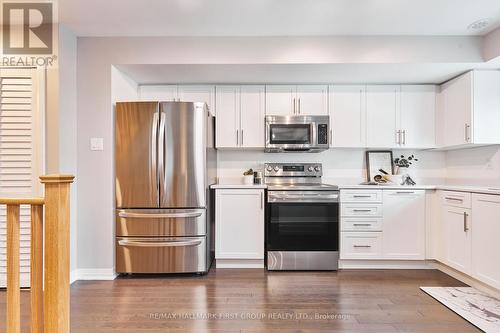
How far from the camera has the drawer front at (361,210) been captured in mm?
3312

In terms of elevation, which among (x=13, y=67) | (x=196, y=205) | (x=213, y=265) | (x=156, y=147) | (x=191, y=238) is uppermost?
(x=13, y=67)

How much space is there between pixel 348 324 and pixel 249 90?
103 inches

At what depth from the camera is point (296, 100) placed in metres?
3.60

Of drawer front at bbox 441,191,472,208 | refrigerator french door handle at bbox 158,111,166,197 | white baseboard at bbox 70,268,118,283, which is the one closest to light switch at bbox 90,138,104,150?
refrigerator french door handle at bbox 158,111,166,197

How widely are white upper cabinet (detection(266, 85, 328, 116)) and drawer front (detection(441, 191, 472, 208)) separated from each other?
5.11ft

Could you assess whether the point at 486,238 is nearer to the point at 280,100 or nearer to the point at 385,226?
the point at 385,226

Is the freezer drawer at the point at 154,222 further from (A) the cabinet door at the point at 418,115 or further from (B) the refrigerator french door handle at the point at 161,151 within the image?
(A) the cabinet door at the point at 418,115

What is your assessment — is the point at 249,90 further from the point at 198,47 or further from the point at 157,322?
the point at 157,322

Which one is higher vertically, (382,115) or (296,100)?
(296,100)

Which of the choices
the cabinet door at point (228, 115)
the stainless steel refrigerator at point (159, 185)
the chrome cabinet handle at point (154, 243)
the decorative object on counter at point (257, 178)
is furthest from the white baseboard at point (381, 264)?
the cabinet door at point (228, 115)

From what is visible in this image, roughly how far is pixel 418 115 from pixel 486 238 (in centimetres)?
160

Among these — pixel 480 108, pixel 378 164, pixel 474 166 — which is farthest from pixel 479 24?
pixel 378 164

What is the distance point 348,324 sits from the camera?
2.11 meters

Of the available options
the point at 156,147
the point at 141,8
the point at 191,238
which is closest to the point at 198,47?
the point at 141,8
